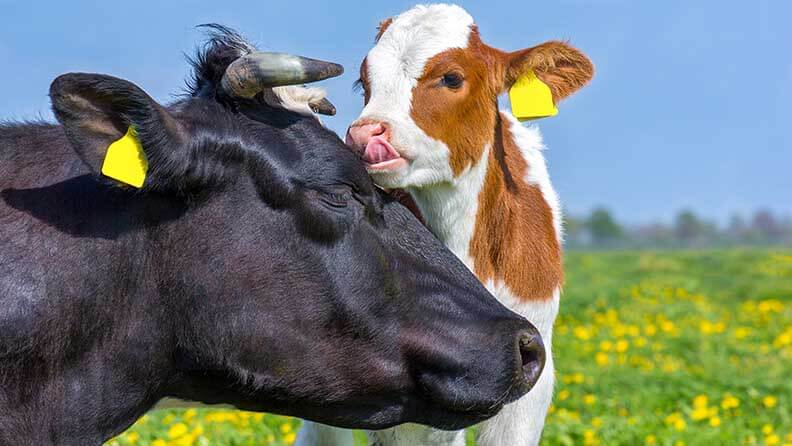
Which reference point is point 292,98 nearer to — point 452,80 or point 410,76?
point 410,76

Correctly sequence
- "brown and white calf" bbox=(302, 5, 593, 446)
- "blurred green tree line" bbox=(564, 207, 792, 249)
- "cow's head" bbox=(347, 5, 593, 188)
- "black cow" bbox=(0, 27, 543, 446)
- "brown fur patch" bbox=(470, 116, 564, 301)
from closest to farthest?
"black cow" bbox=(0, 27, 543, 446)
"cow's head" bbox=(347, 5, 593, 188)
"brown and white calf" bbox=(302, 5, 593, 446)
"brown fur patch" bbox=(470, 116, 564, 301)
"blurred green tree line" bbox=(564, 207, 792, 249)

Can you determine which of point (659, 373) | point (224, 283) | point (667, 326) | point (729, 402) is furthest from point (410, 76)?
point (667, 326)

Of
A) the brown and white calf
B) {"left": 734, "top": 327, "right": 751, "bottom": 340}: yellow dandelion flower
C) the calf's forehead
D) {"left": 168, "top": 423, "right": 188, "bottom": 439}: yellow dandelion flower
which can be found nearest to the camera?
the brown and white calf

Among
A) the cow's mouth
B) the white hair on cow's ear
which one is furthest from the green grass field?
the white hair on cow's ear

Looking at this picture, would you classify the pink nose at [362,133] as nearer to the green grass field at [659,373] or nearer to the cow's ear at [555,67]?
the cow's ear at [555,67]

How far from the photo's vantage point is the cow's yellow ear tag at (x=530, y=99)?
557 centimetres

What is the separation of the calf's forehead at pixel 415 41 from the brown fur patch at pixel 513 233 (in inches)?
20.6

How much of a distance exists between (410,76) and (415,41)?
0.23 m

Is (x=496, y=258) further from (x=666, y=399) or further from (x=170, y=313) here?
(x=666, y=399)

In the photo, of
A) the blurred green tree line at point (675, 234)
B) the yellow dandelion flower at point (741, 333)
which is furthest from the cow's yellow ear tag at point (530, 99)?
the blurred green tree line at point (675, 234)

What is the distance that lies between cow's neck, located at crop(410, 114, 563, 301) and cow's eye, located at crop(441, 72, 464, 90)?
31cm

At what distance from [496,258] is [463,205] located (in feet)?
1.12

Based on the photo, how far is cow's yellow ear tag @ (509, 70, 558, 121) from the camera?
557cm

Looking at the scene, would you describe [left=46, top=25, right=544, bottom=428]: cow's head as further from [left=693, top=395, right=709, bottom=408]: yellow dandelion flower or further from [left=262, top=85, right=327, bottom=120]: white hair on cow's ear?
[left=693, top=395, right=709, bottom=408]: yellow dandelion flower
